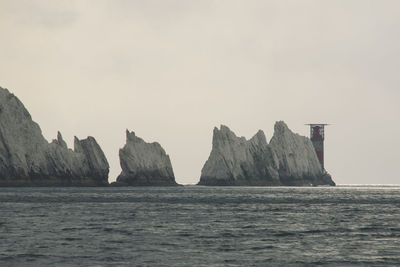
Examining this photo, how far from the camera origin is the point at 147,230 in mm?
48469

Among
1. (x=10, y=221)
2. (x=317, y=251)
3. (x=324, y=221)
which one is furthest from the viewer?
(x=324, y=221)

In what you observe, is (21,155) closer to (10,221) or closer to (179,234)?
(10,221)

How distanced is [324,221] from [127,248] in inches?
1081

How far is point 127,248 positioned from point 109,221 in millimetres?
20939

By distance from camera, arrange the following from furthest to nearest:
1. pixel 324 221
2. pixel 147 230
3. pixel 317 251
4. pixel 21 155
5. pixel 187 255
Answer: pixel 21 155
pixel 324 221
pixel 147 230
pixel 317 251
pixel 187 255

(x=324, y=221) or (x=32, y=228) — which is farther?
(x=324, y=221)

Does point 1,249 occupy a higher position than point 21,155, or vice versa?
point 21,155

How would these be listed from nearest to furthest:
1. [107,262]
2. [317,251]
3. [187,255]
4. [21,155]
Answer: [107,262], [187,255], [317,251], [21,155]

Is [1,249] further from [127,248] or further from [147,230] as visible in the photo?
[147,230]

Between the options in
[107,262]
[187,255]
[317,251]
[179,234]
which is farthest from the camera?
[179,234]

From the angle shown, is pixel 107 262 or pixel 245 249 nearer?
pixel 107 262

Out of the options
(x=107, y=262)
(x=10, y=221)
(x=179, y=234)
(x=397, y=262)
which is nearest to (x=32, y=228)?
(x=10, y=221)

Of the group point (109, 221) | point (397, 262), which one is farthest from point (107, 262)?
point (109, 221)

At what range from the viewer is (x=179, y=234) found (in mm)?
45438
